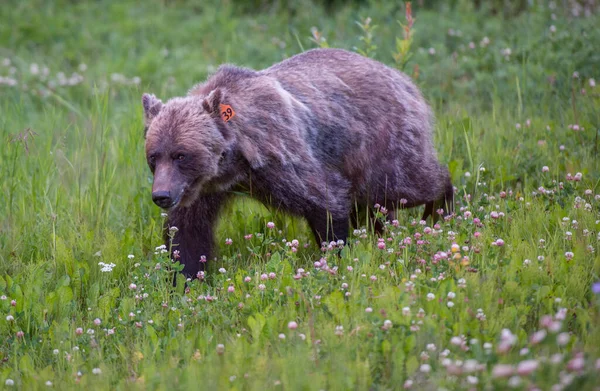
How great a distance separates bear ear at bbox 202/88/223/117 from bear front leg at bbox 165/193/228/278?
2.26 feet

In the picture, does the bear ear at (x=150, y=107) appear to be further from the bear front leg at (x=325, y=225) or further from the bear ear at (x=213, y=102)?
the bear front leg at (x=325, y=225)

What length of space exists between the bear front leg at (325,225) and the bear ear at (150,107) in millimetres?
1294

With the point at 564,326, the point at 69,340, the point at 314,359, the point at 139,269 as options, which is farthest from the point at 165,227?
the point at 564,326

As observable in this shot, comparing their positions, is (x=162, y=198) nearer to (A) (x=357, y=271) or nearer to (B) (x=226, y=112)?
(B) (x=226, y=112)

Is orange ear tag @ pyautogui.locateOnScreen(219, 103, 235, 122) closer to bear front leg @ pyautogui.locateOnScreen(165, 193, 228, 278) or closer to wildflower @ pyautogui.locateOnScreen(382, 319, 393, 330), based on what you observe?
bear front leg @ pyautogui.locateOnScreen(165, 193, 228, 278)

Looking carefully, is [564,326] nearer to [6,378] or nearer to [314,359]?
[314,359]

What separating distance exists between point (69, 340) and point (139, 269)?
0.90 metres

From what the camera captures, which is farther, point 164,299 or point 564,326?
point 164,299

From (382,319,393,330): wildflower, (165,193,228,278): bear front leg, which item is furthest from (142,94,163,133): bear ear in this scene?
(382,319,393,330): wildflower

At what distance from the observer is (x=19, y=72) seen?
36.3ft

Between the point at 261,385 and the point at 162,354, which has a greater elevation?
the point at 261,385

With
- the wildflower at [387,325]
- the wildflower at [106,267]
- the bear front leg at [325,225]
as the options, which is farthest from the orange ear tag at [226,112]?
the wildflower at [387,325]

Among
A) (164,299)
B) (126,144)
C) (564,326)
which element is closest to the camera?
(564,326)

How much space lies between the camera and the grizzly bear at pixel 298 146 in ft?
17.6
